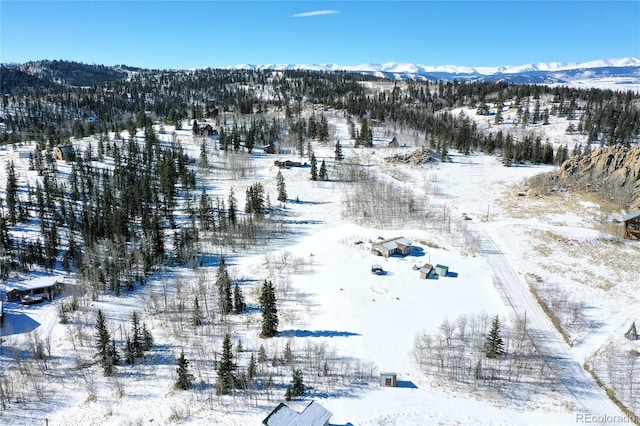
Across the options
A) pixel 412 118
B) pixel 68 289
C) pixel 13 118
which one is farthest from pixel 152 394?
pixel 13 118

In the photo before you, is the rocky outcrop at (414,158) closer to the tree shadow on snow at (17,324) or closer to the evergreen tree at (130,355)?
the evergreen tree at (130,355)

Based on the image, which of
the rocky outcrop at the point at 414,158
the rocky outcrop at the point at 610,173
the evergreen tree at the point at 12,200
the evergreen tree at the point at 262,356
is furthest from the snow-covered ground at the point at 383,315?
the rocky outcrop at the point at 414,158

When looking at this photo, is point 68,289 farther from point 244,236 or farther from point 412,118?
point 412,118

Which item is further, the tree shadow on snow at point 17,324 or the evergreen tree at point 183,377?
the tree shadow on snow at point 17,324

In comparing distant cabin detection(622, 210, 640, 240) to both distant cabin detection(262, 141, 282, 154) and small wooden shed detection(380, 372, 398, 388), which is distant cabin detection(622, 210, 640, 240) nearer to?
small wooden shed detection(380, 372, 398, 388)

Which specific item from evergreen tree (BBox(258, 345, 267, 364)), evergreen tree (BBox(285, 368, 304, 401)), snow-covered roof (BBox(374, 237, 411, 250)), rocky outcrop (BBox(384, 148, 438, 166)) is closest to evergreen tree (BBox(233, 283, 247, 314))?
evergreen tree (BBox(258, 345, 267, 364))

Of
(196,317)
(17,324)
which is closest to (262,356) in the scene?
(196,317)
